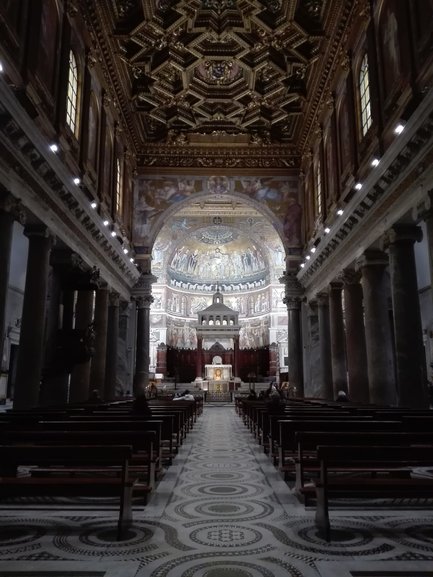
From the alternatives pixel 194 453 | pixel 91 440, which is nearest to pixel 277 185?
pixel 194 453

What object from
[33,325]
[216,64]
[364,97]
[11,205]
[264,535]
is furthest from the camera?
[216,64]

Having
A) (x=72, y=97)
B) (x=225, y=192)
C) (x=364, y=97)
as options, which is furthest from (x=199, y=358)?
(x=364, y=97)

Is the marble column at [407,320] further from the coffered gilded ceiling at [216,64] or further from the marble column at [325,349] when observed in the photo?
the coffered gilded ceiling at [216,64]

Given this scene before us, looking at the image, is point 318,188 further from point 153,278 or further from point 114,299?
point 114,299

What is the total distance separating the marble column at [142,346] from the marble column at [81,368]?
797 centimetres

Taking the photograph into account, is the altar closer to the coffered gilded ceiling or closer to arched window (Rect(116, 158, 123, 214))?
arched window (Rect(116, 158, 123, 214))

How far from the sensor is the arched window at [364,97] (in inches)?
574

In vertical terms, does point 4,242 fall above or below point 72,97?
below

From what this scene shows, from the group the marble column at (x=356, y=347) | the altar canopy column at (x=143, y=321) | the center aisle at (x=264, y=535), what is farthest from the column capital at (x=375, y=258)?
the altar canopy column at (x=143, y=321)

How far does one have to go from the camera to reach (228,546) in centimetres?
366

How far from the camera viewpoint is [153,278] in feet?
78.8

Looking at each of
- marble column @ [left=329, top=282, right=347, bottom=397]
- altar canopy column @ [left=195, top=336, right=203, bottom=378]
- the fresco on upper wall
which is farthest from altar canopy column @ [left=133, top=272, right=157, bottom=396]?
altar canopy column @ [left=195, top=336, right=203, bottom=378]

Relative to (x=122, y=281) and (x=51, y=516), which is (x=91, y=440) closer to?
(x=51, y=516)

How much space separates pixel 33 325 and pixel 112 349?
873 centimetres
